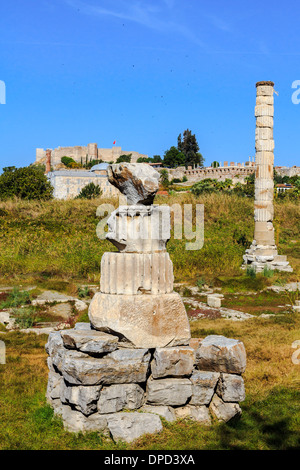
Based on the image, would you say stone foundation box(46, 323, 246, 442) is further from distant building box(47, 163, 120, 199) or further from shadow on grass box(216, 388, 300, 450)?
distant building box(47, 163, 120, 199)

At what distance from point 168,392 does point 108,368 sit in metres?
0.64

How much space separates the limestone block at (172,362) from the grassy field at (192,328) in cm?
46

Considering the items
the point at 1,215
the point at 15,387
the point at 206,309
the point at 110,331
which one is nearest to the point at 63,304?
the point at 206,309

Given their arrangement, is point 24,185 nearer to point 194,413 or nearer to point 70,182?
point 70,182

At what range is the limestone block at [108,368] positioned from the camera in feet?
14.0

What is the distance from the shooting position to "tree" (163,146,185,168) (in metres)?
77.6

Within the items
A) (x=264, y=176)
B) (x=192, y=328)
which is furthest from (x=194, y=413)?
(x=264, y=176)

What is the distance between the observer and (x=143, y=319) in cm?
468

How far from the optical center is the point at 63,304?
36.8 feet

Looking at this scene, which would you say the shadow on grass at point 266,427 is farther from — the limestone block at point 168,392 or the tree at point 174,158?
the tree at point 174,158

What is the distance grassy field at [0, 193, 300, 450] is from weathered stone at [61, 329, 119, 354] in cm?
73

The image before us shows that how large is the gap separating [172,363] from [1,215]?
20786mm
